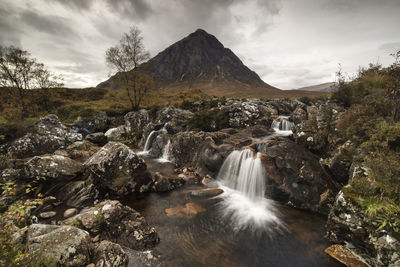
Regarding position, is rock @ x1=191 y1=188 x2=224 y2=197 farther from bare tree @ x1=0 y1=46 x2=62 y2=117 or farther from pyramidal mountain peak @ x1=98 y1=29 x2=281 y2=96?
pyramidal mountain peak @ x1=98 y1=29 x2=281 y2=96

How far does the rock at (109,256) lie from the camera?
4.41 metres

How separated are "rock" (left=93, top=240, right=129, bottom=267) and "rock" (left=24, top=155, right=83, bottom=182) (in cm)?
Result: 580

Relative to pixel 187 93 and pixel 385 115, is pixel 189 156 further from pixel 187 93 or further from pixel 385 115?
pixel 187 93

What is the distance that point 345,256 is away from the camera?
5.36 m

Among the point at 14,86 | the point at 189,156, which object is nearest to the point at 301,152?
the point at 189,156

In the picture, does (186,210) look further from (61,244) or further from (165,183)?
(61,244)

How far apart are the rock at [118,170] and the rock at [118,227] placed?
2867mm

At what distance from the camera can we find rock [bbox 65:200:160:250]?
18.8ft

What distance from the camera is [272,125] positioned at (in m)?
17.9

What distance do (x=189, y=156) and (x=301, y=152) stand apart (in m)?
8.58

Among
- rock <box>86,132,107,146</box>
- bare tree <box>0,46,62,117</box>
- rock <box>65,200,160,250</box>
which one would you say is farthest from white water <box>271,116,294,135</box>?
bare tree <box>0,46,62,117</box>

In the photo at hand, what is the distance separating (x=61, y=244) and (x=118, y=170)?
17.2 feet

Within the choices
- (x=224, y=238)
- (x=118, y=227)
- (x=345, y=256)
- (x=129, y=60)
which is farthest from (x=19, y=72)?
(x=345, y=256)

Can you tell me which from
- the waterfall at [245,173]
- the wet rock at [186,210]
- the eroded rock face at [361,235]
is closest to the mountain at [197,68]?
the waterfall at [245,173]
